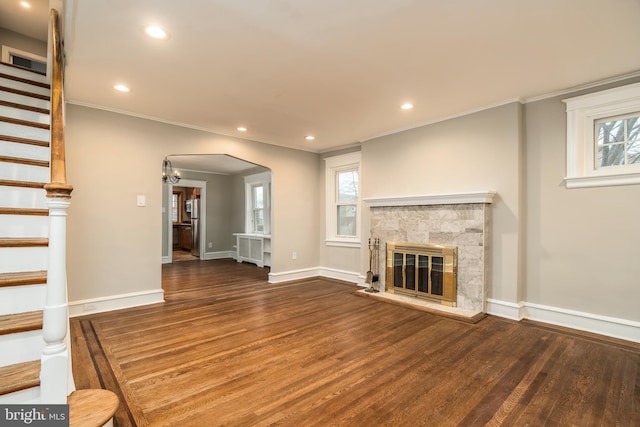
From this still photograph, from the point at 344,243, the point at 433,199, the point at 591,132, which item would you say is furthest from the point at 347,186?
the point at 591,132

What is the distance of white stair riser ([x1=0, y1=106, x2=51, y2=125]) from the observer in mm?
2701

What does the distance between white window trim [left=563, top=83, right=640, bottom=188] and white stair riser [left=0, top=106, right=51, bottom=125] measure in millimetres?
5258

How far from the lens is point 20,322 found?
4.80 ft

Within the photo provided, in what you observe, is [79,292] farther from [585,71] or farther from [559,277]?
[585,71]

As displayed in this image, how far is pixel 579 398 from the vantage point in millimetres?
1975

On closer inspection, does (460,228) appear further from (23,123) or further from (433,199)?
(23,123)

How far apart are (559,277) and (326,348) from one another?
2.65m

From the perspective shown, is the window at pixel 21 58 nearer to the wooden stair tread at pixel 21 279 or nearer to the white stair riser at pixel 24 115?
the white stair riser at pixel 24 115

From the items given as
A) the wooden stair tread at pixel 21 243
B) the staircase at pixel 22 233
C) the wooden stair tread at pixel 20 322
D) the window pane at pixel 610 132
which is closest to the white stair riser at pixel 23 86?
the staircase at pixel 22 233

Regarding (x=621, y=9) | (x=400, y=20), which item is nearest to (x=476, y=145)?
(x=621, y=9)

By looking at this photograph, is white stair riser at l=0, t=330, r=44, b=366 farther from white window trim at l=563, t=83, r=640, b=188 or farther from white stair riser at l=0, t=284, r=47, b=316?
white window trim at l=563, t=83, r=640, b=188

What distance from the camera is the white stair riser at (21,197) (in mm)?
2113

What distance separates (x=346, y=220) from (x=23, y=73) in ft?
15.6

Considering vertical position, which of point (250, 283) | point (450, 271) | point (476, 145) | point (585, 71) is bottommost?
point (250, 283)
